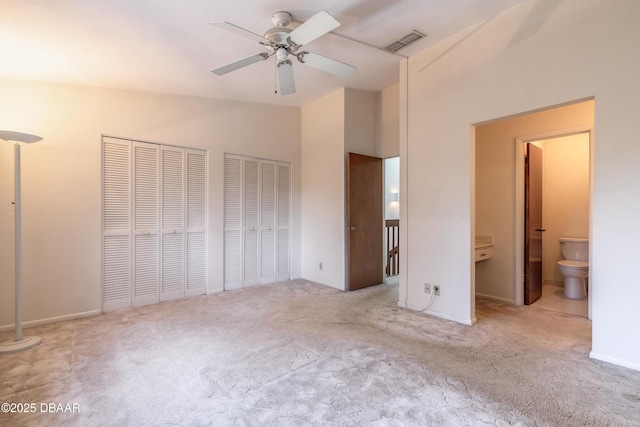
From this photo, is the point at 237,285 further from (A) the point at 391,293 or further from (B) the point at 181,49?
(B) the point at 181,49

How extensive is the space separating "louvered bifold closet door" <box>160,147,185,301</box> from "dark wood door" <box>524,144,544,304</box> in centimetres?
431

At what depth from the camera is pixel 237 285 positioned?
15.2 feet

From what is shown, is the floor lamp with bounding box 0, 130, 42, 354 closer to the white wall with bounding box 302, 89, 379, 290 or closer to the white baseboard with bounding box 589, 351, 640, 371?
the white wall with bounding box 302, 89, 379, 290

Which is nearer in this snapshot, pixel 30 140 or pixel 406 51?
pixel 30 140

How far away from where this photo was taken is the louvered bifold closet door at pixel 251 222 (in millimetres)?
4746

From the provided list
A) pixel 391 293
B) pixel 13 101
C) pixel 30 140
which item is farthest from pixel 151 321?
pixel 391 293

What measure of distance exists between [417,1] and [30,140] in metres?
3.38

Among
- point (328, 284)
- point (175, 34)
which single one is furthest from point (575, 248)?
point (175, 34)

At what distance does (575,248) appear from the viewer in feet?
14.4

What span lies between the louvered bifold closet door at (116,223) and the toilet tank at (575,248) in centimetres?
582

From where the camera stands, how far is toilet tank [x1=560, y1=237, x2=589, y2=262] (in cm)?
432

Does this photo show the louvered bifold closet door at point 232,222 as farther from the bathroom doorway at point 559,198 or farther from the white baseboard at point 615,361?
the bathroom doorway at point 559,198

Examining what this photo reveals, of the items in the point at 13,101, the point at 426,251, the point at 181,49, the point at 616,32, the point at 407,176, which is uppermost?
the point at 181,49

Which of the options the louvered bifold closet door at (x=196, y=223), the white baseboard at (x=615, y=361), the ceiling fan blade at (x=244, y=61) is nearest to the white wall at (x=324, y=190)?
the louvered bifold closet door at (x=196, y=223)
